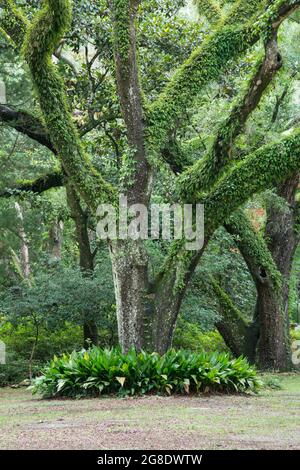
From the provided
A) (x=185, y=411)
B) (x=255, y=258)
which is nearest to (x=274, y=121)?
(x=255, y=258)

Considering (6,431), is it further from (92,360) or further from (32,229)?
(32,229)

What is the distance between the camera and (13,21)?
44.5 feet

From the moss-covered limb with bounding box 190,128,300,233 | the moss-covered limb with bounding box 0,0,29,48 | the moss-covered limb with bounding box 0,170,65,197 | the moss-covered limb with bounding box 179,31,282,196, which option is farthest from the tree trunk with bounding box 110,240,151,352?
the moss-covered limb with bounding box 0,0,29,48

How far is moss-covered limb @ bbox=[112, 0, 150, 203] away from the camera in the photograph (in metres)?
12.9

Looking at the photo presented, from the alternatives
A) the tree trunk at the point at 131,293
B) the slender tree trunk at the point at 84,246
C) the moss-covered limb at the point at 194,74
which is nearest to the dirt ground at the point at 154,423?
the tree trunk at the point at 131,293

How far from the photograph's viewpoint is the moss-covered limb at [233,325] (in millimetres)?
18141

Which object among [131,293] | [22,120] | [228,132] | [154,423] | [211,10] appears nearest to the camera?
[154,423]

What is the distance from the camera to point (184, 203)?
13078 mm

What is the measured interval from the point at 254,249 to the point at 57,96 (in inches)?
245

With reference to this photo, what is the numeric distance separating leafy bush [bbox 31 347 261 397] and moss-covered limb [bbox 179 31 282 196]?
10.5 ft

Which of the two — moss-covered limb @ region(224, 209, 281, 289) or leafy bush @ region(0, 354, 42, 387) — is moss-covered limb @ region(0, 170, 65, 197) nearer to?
leafy bush @ region(0, 354, 42, 387)

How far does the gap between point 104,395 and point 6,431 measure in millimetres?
3518

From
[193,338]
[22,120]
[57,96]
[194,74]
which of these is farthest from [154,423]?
[193,338]

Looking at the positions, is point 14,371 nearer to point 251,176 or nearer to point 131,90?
point 131,90
